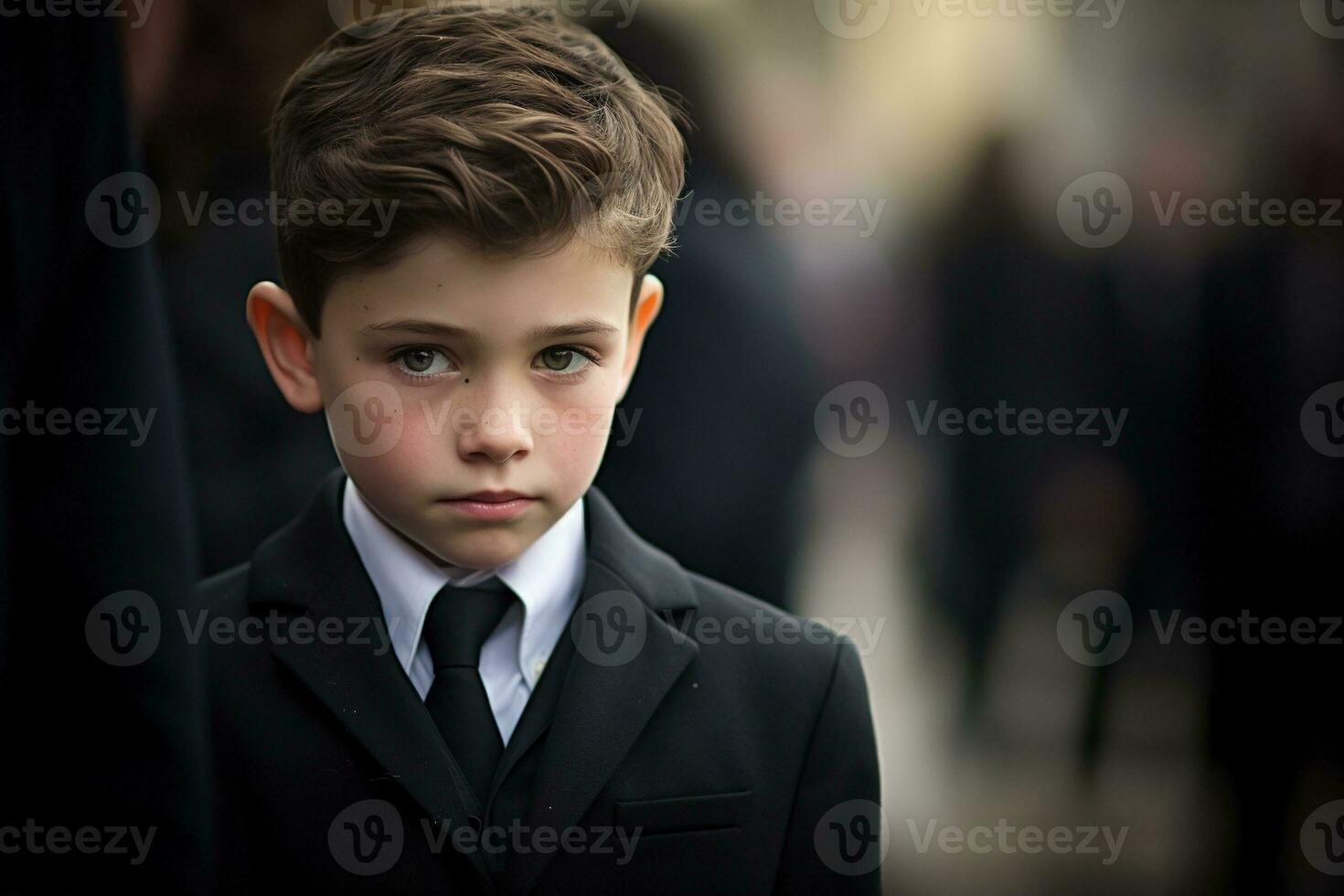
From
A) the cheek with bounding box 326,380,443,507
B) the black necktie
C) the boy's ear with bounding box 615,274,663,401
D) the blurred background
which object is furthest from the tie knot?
the blurred background

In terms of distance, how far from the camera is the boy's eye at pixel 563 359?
0.92 meters

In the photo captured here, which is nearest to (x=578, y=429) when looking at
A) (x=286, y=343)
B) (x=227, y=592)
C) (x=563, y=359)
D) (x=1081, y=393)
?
(x=563, y=359)

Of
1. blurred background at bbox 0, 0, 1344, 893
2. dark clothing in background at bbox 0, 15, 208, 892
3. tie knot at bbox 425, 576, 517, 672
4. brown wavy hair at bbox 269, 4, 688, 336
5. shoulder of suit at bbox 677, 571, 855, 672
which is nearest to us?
dark clothing in background at bbox 0, 15, 208, 892

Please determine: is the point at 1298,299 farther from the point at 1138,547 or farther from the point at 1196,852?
the point at 1196,852

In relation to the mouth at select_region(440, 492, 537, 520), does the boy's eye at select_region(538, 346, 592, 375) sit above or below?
above

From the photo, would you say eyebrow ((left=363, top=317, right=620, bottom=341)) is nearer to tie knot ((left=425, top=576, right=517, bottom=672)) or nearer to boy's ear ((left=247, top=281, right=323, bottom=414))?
boy's ear ((left=247, top=281, right=323, bottom=414))

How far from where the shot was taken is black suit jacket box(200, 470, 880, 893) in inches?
37.6

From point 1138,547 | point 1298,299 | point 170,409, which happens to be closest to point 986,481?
point 1138,547

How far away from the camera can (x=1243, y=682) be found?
159cm

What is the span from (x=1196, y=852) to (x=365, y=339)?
4.30 feet

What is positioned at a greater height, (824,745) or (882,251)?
(882,251)

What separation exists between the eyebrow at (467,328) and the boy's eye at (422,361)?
0.02 m

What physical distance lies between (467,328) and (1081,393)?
3.26 feet

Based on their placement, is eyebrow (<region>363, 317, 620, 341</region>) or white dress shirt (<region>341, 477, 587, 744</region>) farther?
white dress shirt (<region>341, 477, 587, 744</region>)
